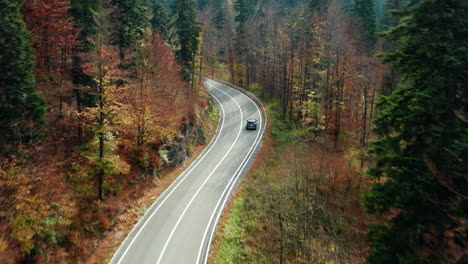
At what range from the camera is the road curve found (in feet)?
48.7

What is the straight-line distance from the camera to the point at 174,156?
78.0ft

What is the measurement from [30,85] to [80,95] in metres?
4.80

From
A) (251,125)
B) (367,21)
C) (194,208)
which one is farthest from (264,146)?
(367,21)

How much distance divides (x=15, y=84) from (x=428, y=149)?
17172 millimetres

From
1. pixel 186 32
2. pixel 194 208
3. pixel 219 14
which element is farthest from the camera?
pixel 219 14

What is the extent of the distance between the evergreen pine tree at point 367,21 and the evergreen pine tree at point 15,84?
134 ft

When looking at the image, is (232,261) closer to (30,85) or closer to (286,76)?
(30,85)

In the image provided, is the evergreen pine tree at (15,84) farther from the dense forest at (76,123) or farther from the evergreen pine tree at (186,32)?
the evergreen pine tree at (186,32)

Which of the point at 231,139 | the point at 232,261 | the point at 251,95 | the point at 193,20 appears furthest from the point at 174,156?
the point at 251,95

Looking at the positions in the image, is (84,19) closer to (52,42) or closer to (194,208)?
(52,42)

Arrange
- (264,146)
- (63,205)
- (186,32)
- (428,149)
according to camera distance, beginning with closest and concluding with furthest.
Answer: (428,149) < (63,205) < (264,146) < (186,32)

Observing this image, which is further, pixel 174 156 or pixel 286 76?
pixel 286 76

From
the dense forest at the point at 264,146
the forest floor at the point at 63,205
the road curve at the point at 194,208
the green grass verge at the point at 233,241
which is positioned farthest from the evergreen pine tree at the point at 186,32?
the green grass verge at the point at 233,241

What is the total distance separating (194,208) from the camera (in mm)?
18625
